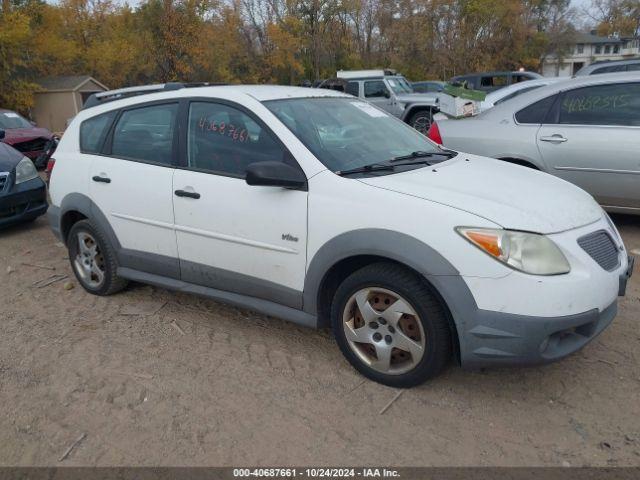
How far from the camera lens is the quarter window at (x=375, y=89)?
17734 millimetres

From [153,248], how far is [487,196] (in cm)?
238

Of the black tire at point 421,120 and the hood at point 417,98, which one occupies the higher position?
the hood at point 417,98

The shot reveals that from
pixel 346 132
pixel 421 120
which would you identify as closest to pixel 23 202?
pixel 346 132

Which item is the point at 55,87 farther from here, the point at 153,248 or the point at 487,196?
the point at 487,196

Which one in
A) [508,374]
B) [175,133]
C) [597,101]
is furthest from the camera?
[597,101]

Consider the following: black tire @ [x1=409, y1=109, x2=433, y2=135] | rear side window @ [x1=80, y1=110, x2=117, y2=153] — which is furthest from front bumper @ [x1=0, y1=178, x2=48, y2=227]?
black tire @ [x1=409, y1=109, x2=433, y2=135]

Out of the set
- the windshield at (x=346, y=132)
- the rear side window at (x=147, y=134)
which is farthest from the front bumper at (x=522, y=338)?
the rear side window at (x=147, y=134)

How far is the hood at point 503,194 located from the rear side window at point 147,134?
1616mm

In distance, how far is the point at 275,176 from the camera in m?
3.25

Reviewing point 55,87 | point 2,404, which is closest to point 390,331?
→ point 2,404

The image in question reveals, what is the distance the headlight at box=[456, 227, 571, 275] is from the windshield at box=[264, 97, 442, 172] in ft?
3.17

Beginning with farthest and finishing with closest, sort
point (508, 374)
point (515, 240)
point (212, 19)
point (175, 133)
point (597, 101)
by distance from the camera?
point (212, 19), point (597, 101), point (175, 133), point (508, 374), point (515, 240)

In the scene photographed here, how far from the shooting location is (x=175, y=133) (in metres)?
3.99

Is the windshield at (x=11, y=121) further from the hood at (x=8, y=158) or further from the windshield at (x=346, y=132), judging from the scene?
the windshield at (x=346, y=132)
